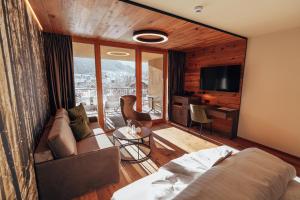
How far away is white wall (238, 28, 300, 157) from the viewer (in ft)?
8.61

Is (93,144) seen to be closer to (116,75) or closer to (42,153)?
(42,153)

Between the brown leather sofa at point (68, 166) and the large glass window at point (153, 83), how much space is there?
103 inches

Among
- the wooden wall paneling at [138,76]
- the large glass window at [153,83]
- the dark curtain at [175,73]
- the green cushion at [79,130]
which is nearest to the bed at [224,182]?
the green cushion at [79,130]

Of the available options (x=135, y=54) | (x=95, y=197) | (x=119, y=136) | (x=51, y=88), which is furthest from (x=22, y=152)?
(x=135, y=54)

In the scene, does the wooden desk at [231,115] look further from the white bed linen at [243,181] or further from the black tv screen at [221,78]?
the white bed linen at [243,181]

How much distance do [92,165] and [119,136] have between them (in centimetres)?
76

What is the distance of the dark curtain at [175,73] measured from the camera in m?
4.48

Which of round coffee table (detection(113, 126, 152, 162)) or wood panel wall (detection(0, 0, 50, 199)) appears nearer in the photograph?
wood panel wall (detection(0, 0, 50, 199))

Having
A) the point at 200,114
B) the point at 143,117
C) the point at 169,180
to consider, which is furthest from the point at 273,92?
the point at 169,180

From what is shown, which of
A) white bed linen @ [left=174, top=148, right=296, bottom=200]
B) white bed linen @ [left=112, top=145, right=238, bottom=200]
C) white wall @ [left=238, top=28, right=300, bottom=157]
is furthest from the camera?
white wall @ [left=238, top=28, right=300, bottom=157]

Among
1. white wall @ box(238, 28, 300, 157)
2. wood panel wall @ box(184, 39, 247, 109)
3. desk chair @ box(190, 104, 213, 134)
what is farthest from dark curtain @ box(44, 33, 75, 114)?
white wall @ box(238, 28, 300, 157)

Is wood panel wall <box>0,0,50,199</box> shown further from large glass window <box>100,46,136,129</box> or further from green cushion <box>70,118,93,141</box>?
large glass window <box>100,46,136,129</box>

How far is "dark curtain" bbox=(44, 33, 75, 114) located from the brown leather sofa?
1263mm

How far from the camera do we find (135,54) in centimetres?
398
